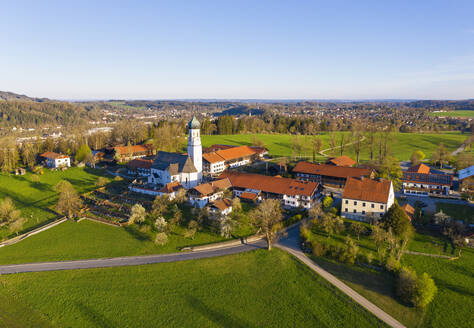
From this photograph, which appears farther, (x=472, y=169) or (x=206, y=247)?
(x=472, y=169)

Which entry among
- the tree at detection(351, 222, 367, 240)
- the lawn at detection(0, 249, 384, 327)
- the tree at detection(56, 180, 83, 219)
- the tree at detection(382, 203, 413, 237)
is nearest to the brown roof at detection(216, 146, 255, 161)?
the tree at detection(56, 180, 83, 219)

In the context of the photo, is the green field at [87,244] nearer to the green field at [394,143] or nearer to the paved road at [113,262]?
the paved road at [113,262]

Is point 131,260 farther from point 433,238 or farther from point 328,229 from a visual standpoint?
point 433,238

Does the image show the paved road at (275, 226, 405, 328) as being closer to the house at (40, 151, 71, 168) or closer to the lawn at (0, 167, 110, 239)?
the lawn at (0, 167, 110, 239)

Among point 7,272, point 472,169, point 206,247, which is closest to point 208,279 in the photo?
point 206,247

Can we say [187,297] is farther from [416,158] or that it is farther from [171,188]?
[416,158]

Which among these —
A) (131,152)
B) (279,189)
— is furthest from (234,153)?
(279,189)
